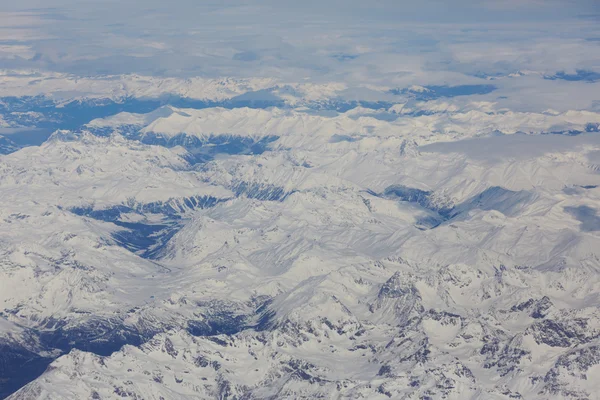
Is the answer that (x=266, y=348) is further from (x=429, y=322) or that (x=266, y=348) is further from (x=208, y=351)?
(x=429, y=322)

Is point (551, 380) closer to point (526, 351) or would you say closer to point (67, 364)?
point (526, 351)

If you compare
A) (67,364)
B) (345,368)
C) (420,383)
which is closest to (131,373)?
(67,364)

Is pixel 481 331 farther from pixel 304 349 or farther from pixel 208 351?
pixel 208 351

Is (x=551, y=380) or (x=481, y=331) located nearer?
(x=551, y=380)

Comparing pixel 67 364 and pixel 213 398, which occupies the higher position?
pixel 67 364

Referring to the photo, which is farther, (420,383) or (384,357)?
(384,357)

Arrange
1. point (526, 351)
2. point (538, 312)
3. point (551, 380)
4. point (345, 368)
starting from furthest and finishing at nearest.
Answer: point (538, 312) → point (345, 368) → point (526, 351) → point (551, 380)

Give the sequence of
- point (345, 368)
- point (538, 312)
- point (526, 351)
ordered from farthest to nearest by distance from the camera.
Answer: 1. point (538, 312)
2. point (345, 368)
3. point (526, 351)

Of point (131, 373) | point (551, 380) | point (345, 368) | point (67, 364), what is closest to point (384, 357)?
point (345, 368)

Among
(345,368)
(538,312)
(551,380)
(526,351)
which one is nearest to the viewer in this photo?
(551,380)
